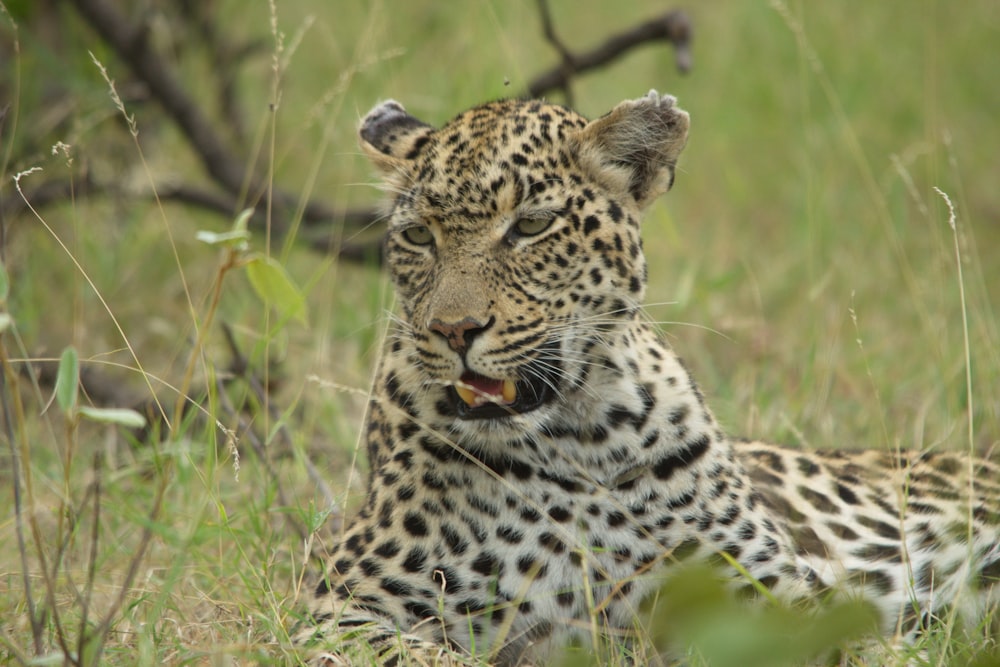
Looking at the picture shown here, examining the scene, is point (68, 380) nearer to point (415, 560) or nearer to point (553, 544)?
point (415, 560)

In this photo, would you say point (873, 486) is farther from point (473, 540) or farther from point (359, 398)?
point (359, 398)

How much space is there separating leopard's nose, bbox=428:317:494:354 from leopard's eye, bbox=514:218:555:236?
452mm

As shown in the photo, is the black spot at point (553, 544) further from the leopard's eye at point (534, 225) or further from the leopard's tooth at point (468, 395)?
the leopard's eye at point (534, 225)

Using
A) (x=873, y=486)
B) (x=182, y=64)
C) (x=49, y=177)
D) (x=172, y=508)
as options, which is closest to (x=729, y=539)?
(x=873, y=486)

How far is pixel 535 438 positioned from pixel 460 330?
0.54 meters

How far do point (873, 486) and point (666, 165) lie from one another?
1.87 m

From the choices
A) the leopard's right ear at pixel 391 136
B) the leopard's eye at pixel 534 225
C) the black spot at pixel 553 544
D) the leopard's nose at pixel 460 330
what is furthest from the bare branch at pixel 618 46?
the black spot at pixel 553 544

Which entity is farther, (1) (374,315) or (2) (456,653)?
(1) (374,315)

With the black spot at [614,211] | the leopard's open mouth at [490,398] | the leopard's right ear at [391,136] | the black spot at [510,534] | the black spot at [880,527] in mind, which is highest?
the leopard's right ear at [391,136]

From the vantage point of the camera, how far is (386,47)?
26.7 feet

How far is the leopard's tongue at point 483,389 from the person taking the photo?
4086mm

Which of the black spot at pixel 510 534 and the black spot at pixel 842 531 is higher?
the black spot at pixel 510 534

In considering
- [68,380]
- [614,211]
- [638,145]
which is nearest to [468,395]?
[614,211]

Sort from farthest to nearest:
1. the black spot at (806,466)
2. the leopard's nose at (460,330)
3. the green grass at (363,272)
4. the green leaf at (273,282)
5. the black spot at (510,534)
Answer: the black spot at (806,466) < the green grass at (363,272) < the black spot at (510,534) < the leopard's nose at (460,330) < the green leaf at (273,282)
